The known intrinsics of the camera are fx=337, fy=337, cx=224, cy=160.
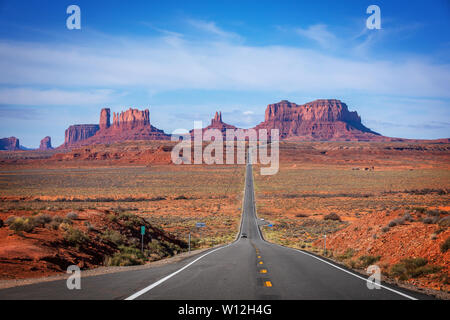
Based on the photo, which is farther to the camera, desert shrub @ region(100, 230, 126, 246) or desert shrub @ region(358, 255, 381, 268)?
desert shrub @ region(100, 230, 126, 246)

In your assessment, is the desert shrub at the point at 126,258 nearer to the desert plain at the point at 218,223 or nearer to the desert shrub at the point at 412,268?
the desert plain at the point at 218,223

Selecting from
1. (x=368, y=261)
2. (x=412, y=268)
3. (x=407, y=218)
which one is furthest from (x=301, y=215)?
(x=412, y=268)

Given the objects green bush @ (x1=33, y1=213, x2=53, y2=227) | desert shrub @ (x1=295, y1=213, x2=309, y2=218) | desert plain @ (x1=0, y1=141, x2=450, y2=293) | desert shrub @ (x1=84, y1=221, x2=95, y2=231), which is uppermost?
green bush @ (x1=33, y1=213, x2=53, y2=227)

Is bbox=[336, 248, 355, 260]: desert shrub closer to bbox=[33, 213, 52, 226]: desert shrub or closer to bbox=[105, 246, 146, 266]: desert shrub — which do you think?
bbox=[105, 246, 146, 266]: desert shrub

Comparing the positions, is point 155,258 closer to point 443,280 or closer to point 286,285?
point 286,285

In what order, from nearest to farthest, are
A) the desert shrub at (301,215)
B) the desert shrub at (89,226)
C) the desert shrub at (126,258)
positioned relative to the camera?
the desert shrub at (126,258) → the desert shrub at (89,226) → the desert shrub at (301,215)

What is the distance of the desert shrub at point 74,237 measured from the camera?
1437cm

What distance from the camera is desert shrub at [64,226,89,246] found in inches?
566

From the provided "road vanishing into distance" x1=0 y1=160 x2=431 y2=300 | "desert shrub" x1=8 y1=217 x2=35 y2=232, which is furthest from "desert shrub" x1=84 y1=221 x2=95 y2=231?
"road vanishing into distance" x1=0 y1=160 x2=431 y2=300

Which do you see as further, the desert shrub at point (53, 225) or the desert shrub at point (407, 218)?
the desert shrub at point (407, 218)

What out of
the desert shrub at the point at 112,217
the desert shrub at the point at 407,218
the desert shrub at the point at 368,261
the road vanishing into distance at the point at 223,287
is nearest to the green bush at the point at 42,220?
the desert shrub at the point at 112,217

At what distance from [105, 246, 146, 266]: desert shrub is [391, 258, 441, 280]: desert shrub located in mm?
10610

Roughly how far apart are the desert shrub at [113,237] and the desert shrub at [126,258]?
0.62m

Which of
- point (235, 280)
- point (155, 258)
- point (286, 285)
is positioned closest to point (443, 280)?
point (286, 285)
